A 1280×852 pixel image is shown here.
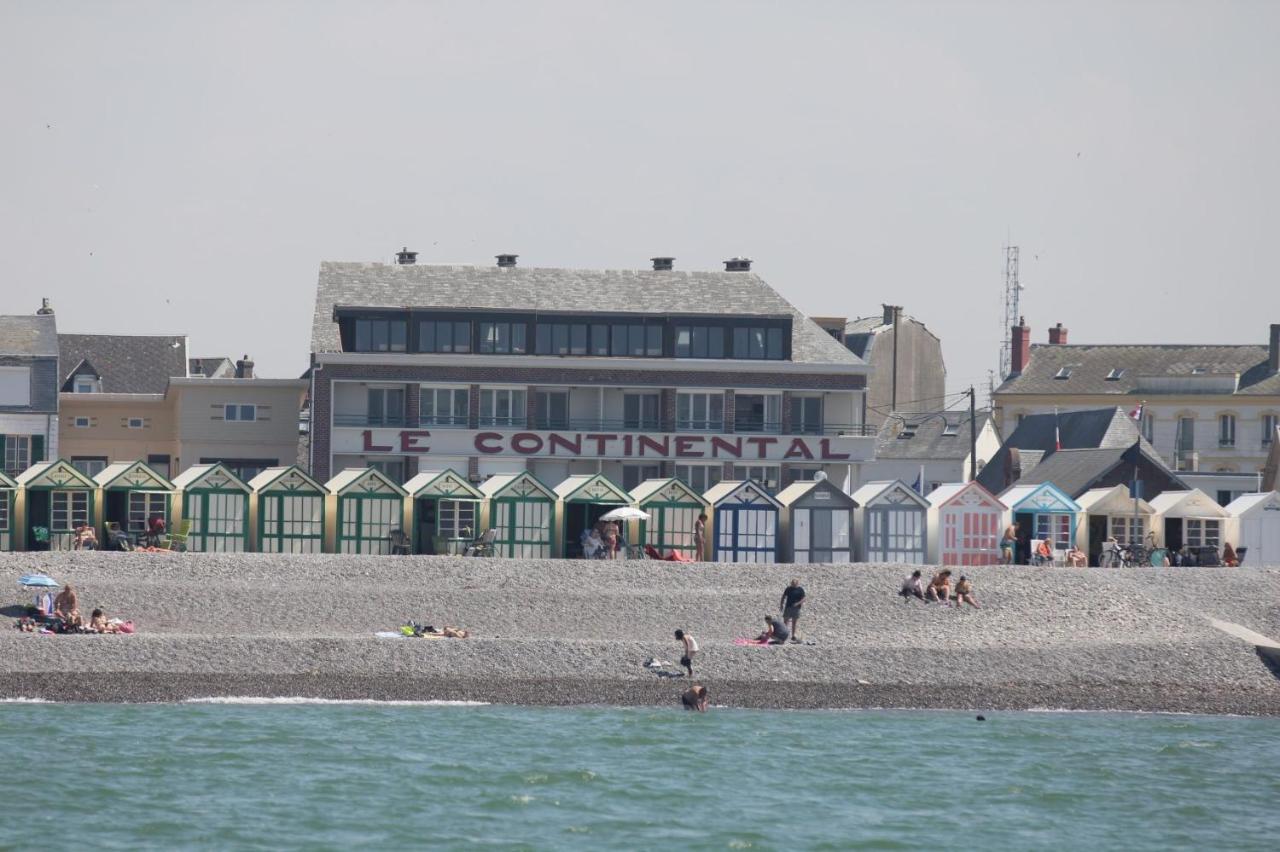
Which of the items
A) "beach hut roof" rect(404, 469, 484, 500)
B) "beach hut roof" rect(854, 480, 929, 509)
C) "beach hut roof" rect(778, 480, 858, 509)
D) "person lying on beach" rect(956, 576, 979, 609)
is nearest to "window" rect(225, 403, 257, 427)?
"beach hut roof" rect(404, 469, 484, 500)

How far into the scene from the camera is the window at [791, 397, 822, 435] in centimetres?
6794

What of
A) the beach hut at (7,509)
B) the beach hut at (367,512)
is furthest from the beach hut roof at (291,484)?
the beach hut at (7,509)

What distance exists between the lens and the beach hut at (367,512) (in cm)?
5509

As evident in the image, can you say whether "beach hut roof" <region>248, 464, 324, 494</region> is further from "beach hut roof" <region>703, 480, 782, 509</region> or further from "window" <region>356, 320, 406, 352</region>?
"window" <region>356, 320, 406, 352</region>

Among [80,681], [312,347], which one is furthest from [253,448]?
[80,681]

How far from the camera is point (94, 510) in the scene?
53812mm

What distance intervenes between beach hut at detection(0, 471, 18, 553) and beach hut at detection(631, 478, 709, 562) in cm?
1609

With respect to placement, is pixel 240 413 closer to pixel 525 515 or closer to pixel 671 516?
pixel 525 515

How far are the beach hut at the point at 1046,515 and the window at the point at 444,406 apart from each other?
17.6 meters

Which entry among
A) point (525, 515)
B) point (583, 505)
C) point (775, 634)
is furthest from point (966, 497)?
point (775, 634)

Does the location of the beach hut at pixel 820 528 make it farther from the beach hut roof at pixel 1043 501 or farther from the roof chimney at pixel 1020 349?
the roof chimney at pixel 1020 349

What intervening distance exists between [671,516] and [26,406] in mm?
23259

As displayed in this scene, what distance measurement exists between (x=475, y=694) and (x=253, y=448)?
2959 cm

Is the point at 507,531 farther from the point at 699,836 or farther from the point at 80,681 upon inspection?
the point at 699,836
